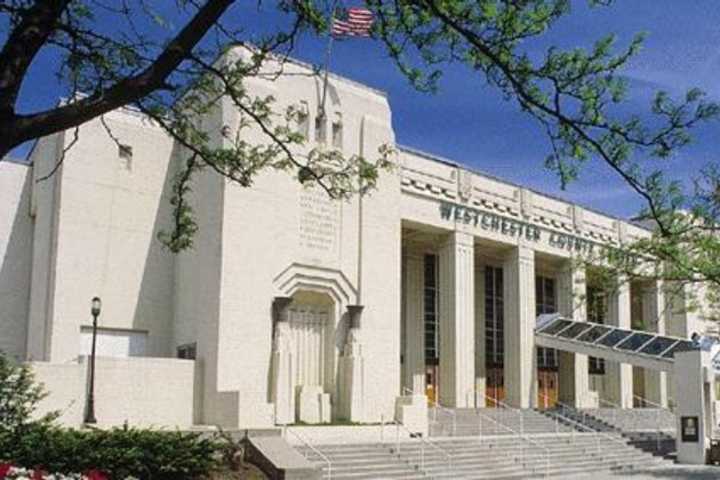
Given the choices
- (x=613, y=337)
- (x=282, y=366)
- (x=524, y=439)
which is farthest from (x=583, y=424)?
(x=282, y=366)

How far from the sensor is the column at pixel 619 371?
47.2 meters

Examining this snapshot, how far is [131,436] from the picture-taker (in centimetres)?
1841

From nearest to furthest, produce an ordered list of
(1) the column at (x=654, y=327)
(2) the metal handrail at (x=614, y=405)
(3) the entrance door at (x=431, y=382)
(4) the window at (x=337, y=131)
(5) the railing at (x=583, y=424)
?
(4) the window at (x=337, y=131) → (5) the railing at (x=583, y=424) → (2) the metal handrail at (x=614, y=405) → (3) the entrance door at (x=431, y=382) → (1) the column at (x=654, y=327)

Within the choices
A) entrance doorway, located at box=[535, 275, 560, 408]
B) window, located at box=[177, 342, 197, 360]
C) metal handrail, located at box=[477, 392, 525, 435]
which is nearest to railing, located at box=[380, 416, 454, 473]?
metal handrail, located at box=[477, 392, 525, 435]

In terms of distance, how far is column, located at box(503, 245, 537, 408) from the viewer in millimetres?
41156

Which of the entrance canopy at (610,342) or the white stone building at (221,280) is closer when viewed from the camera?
the white stone building at (221,280)

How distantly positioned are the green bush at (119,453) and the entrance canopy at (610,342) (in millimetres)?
24750

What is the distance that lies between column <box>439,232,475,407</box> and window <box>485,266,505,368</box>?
5458mm

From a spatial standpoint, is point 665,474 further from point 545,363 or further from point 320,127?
point 545,363

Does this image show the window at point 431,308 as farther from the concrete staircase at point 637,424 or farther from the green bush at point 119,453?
the green bush at point 119,453

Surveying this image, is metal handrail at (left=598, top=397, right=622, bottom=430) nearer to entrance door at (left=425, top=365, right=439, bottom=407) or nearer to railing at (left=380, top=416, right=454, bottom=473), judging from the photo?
entrance door at (left=425, top=365, right=439, bottom=407)

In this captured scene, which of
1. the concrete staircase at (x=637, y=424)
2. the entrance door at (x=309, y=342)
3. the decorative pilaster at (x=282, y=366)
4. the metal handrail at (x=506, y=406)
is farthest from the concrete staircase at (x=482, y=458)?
the entrance door at (x=309, y=342)

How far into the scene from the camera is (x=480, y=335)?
44.3m

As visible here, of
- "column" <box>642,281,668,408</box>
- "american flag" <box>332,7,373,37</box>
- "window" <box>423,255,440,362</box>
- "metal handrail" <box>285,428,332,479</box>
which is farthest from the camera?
"column" <box>642,281,668,408</box>
